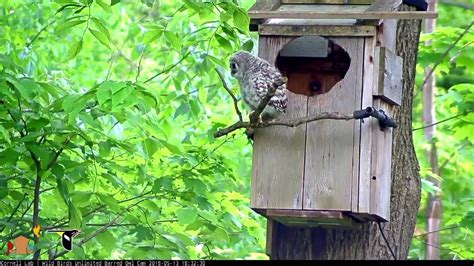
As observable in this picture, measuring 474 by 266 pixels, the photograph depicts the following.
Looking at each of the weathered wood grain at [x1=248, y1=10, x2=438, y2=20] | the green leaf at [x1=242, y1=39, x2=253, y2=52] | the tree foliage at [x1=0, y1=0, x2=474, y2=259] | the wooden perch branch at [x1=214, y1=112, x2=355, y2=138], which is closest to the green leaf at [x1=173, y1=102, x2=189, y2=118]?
the tree foliage at [x1=0, y1=0, x2=474, y2=259]

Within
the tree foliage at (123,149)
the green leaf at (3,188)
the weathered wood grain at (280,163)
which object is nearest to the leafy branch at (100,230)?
the tree foliage at (123,149)

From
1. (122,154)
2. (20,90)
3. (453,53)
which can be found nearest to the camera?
(20,90)

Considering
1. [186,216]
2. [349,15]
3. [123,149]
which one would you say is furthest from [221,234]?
[349,15]

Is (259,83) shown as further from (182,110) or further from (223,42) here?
(182,110)

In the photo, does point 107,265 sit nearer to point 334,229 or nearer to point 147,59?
point 334,229

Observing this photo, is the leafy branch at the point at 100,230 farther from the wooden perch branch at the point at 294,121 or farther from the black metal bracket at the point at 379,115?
the black metal bracket at the point at 379,115

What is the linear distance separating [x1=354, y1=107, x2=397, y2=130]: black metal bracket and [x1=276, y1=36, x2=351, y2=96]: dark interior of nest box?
423mm

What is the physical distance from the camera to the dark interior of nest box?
489 cm

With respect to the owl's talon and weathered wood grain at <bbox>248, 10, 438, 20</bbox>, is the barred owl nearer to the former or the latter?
the owl's talon

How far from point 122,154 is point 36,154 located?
960 mm

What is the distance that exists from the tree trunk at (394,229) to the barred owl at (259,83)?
2.21 ft

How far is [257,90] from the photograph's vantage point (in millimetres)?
4523

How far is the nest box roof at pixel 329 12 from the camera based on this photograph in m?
4.38

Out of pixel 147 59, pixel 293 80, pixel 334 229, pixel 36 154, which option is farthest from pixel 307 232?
pixel 147 59
